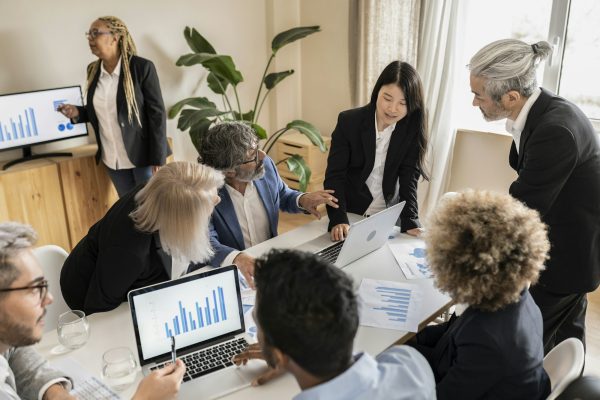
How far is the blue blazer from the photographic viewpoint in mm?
2236

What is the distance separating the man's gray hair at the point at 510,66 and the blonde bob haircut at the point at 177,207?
1.15 metres

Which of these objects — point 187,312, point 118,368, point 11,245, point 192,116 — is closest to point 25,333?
point 11,245

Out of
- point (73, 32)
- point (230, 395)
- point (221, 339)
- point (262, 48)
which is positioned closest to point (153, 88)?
point (73, 32)

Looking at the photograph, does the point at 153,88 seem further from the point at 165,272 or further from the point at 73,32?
the point at 165,272

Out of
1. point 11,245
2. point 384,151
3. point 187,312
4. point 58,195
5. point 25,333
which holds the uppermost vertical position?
point 11,245

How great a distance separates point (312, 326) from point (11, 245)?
0.79 m

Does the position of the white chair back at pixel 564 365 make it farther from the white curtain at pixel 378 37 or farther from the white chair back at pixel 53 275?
the white curtain at pixel 378 37

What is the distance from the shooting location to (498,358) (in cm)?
146

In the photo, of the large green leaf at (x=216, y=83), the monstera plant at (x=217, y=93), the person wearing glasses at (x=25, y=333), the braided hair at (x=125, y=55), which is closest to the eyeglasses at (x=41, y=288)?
the person wearing glasses at (x=25, y=333)

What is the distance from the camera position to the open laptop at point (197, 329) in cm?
157

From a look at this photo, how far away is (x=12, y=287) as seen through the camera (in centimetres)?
132

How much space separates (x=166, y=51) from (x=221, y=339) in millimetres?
3049

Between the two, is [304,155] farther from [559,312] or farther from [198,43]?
[559,312]

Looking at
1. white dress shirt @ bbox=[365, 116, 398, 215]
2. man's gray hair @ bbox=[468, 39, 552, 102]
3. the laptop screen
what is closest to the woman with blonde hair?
the laptop screen
